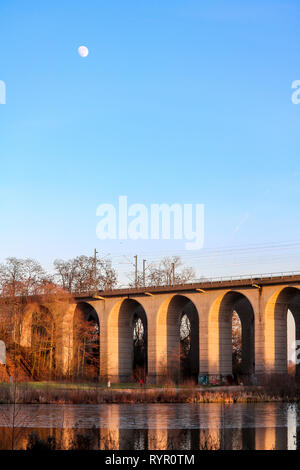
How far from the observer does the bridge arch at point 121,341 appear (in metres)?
65.5

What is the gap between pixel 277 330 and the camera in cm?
5650

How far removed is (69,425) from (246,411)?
9.19 m

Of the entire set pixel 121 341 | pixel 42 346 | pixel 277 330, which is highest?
pixel 277 330

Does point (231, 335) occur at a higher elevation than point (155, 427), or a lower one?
higher

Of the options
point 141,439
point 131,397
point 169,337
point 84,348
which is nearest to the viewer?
point 141,439

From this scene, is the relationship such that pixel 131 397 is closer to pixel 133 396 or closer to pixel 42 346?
pixel 133 396

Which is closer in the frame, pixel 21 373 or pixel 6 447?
pixel 6 447

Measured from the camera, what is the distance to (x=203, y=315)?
2359 inches

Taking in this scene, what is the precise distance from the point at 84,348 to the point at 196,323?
1250 cm

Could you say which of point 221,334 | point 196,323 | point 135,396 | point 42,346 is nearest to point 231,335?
point 221,334

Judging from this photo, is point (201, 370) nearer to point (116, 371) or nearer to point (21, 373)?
point (116, 371)
